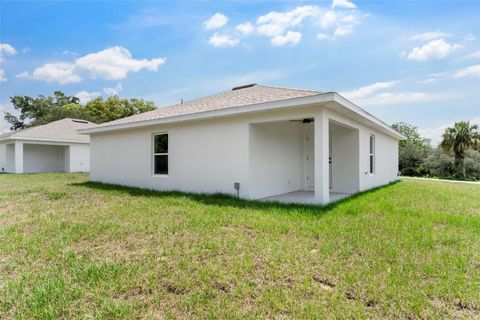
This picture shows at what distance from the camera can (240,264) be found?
320cm

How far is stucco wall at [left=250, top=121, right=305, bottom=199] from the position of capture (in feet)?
24.8

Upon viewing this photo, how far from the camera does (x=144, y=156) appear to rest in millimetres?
10078

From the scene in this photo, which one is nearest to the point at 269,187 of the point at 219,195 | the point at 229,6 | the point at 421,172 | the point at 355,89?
the point at 219,195

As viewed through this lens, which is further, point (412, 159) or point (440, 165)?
point (412, 159)

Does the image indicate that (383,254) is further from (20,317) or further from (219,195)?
(219,195)

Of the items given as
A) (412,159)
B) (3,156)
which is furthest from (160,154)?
(412,159)

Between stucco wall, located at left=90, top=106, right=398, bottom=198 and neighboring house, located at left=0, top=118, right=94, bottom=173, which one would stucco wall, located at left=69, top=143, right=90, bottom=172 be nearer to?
neighboring house, located at left=0, top=118, right=94, bottom=173

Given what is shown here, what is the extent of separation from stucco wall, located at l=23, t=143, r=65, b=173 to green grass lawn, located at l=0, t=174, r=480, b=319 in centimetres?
1822

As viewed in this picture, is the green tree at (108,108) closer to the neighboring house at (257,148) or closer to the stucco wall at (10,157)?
the stucco wall at (10,157)

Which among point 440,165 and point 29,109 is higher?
point 29,109

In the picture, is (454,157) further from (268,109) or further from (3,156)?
(3,156)

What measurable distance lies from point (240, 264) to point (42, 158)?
23932mm

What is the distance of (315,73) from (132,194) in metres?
8.70

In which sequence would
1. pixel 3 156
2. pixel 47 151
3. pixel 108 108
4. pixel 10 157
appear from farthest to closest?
pixel 108 108
pixel 47 151
pixel 3 156
pixel 10 157
